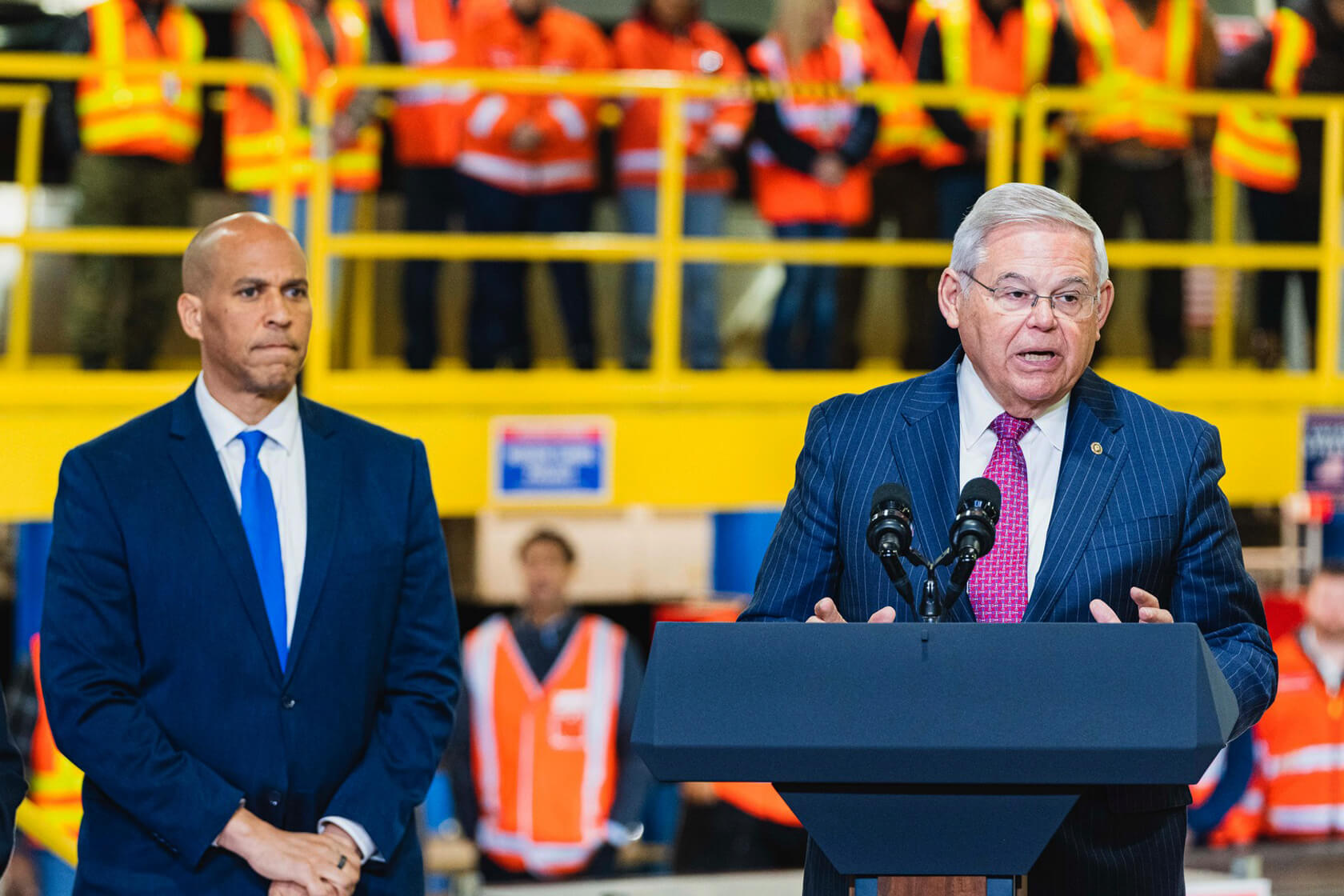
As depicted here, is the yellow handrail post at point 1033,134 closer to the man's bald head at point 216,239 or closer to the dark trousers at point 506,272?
the dark trousers at point 506,272

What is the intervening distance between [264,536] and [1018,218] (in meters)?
1.43

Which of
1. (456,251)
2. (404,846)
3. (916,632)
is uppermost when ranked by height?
(456,251)

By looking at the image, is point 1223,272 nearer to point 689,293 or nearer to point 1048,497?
point 689,293

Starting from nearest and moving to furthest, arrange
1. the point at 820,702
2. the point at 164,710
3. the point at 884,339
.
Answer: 1. the point at 820,702
2. the point at 164,710
3. the point at 884,339

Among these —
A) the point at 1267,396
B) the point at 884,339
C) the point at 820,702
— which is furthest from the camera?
the point at 884,339

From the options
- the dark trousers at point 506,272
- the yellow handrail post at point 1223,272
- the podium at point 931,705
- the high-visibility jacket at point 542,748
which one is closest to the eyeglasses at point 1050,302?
the podium at point 931,705

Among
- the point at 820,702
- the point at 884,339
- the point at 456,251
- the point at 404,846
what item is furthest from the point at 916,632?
the point at 884,339

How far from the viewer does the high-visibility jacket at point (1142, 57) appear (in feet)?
25.8

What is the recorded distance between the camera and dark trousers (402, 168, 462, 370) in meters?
7.38

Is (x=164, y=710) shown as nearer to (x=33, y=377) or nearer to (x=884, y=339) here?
(x=33, y=377)

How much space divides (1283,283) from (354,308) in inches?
169

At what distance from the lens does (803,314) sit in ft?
25.2

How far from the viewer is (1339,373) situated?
7.80m

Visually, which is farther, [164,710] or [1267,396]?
[1267,396]
